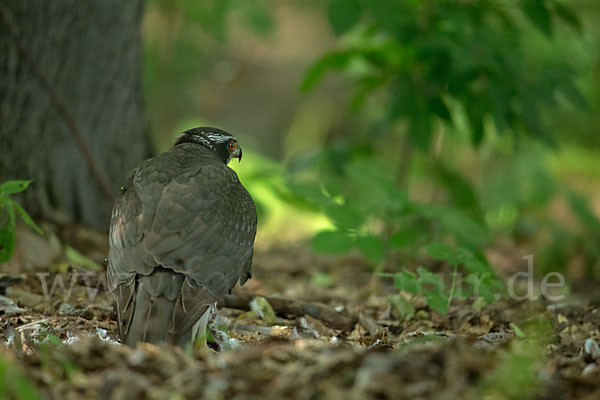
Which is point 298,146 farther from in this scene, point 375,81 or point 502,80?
point 502,80

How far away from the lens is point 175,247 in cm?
305

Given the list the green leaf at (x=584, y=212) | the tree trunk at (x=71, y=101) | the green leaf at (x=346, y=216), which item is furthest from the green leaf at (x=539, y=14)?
the tree trunk at (x=71, y=101)

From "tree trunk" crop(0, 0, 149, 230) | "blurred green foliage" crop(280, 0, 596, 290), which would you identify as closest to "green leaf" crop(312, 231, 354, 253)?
"blurred green foliage" crop(280, 0, 596, 290)

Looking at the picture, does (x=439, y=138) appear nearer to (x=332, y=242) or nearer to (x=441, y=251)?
(x=332, y=242)

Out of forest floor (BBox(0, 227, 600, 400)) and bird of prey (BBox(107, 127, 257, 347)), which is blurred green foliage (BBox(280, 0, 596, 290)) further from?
bird of prey (BBox(107, 127, 257, 347))

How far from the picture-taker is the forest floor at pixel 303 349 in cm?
212

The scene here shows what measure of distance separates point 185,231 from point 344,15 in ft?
7.04

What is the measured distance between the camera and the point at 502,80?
4.87 metres

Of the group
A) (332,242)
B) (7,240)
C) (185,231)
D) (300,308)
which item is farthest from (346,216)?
(7,240)

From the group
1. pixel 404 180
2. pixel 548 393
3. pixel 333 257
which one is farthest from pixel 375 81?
pixel 548 393

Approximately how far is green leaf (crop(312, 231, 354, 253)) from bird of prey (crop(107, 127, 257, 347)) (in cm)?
76

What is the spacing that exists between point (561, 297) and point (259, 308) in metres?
2.29

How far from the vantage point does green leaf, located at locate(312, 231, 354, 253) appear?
4.16 m

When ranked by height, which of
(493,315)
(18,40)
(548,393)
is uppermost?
(18,40)
